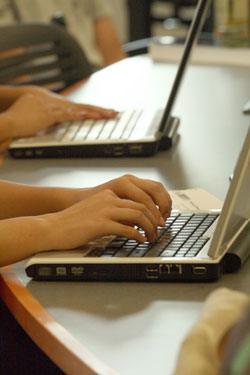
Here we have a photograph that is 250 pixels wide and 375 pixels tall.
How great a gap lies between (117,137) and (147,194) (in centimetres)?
43

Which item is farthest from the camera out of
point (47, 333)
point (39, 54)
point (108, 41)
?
point (108, 41)

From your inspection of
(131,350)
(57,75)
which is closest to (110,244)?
(131,350)

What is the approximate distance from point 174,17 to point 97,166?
309 centimetres

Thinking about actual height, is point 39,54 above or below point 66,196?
below

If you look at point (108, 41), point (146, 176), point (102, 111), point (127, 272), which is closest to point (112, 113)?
point (102, 111)

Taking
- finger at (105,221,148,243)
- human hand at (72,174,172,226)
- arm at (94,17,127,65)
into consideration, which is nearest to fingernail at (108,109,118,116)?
human hand at (72,174,172,226)

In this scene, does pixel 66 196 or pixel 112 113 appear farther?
pixel 112 113

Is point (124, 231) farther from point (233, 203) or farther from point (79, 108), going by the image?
point (79, 108)

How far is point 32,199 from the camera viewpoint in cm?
110

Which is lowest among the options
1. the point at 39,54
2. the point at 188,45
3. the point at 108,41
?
the point at 108,41

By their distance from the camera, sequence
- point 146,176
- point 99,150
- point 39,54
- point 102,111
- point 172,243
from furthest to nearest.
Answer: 1. point 39,54
2. point 102,111
3. point 99,150
4. point 146,176
5. point 172,243

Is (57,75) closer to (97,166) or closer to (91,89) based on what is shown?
(91,89)

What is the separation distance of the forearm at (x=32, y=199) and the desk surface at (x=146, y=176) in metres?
0.13

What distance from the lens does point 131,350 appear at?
0.70 metres
